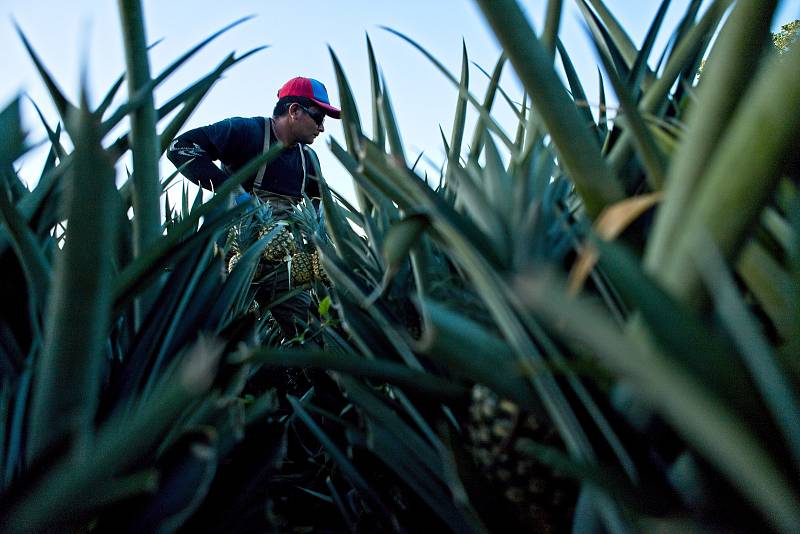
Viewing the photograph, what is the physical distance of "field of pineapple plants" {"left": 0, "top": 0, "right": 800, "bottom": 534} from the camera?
15 cm

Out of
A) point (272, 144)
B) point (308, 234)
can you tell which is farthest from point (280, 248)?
point (272, 144)

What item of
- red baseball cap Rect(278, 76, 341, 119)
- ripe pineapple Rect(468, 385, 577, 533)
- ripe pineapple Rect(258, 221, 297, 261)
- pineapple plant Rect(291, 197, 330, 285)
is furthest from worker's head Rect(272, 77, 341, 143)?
ripe pineapple Rect(468, 385, 577, 533)

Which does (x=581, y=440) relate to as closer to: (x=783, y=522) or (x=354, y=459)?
(x=783, y=522)

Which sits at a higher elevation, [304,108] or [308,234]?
[304,108]

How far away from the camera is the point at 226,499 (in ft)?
0.81

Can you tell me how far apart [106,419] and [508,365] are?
0.60 feet

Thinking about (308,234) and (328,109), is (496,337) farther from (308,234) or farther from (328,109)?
(328,109)

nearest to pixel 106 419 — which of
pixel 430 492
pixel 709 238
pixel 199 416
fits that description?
pixel 199 416

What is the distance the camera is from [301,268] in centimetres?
173

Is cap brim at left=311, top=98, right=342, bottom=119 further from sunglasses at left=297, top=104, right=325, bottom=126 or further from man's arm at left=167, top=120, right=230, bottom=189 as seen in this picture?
man's arm at left=167, top=120, right=230, bottom=189

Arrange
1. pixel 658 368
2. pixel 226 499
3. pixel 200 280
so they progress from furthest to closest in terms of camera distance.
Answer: pixel 200 280 < pixel 226 499 < pixel 658 368

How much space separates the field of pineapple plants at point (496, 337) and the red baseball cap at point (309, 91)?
2.52 m

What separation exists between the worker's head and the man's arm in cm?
34

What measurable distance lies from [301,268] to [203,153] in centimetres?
87
